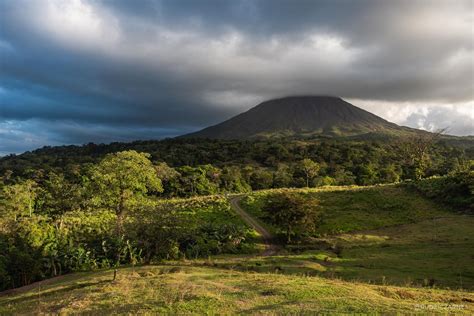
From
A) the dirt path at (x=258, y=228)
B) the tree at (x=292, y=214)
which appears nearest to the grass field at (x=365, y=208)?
the dirt path at (x=258, y=228)

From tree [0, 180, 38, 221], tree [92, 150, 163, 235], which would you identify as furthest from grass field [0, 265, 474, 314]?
tree [0, 180, 38, 221]

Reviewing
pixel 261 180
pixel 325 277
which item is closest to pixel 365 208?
pixel 325 277

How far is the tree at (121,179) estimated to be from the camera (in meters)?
36.5

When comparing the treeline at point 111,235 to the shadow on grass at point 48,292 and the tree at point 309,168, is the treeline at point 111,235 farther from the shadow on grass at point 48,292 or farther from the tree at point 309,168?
the tree at point 309,168

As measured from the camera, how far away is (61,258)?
102ft

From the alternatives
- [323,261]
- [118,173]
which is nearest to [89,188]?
[118,173]

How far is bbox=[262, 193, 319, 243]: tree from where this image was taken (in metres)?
38.7

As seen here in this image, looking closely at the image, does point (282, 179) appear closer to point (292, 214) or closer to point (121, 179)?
point (292, 214)

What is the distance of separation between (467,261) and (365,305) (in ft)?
58.8

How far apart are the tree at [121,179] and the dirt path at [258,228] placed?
1286 cm

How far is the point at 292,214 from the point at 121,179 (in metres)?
17.5

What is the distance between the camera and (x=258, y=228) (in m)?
43.9

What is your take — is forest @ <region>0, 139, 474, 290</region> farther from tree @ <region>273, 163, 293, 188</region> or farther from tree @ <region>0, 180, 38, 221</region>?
tree @ <region>273, 163, 293, 188</region>

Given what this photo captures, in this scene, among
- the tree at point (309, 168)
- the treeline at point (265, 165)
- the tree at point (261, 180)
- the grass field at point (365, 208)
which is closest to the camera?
the grass field at point (365, 208)
